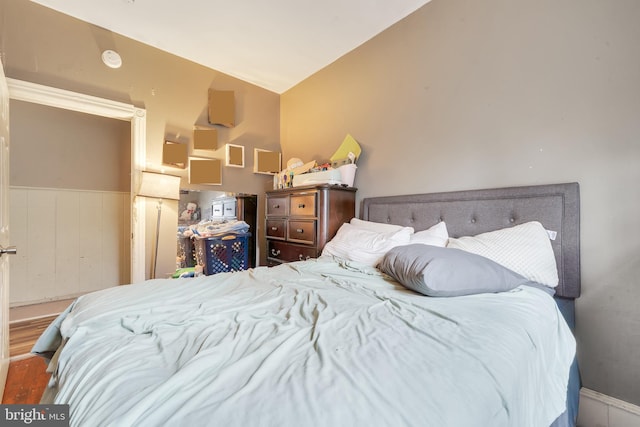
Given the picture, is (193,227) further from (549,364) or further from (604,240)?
(604,240)

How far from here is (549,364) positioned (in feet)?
2.90

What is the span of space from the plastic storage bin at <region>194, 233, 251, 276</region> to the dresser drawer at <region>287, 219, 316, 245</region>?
2.32 ft

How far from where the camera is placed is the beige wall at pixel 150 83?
2023 millimetres

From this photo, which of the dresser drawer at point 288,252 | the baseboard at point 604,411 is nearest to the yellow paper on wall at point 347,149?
the dresser drawer at point 288,252

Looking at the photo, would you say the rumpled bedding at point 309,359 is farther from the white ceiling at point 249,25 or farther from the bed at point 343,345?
the white ceiling at point 249,25

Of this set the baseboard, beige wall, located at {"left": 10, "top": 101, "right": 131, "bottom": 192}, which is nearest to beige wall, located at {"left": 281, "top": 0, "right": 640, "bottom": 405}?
the baseboard

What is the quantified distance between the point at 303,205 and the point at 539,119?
1.69 m

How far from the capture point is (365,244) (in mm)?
1799

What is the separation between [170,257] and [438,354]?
270 centimetres

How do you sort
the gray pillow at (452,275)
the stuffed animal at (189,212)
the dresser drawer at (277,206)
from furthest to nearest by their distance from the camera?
the stuffed animal at (189,212), the dresser drawer at (277,206), the gray pillow at (452,275)

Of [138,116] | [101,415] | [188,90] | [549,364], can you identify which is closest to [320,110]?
[188,90]

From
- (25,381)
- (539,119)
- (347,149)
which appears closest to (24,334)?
(25,381)

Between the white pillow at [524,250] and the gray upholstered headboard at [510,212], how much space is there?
6 cm

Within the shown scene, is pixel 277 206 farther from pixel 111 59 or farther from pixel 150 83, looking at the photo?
pixel 111 59
